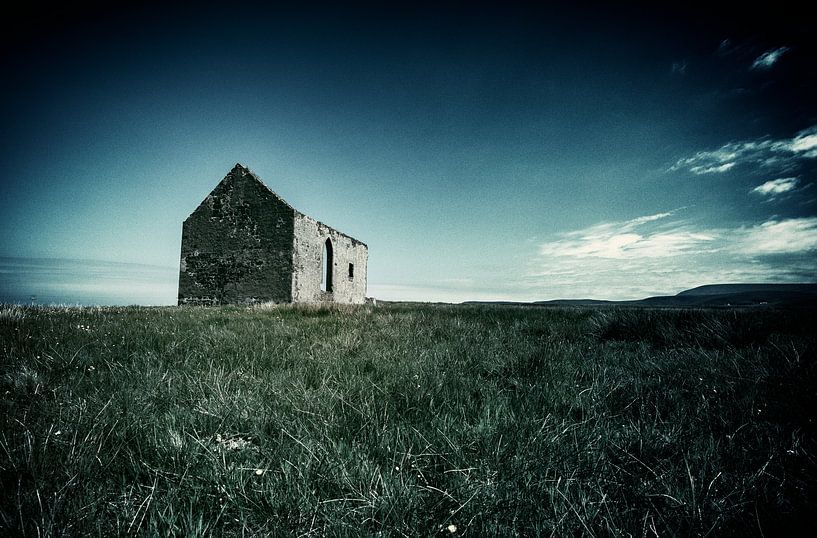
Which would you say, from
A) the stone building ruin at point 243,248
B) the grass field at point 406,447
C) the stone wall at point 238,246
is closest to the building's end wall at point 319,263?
the stone building ruin at point 243,248

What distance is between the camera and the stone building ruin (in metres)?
14.7

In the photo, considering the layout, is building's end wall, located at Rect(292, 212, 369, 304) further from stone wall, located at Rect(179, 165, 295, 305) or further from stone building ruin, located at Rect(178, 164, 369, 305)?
stone wall, located at Rect(179, 165, 295, 305)

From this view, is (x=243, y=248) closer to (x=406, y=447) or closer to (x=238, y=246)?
(x=238, y=246)

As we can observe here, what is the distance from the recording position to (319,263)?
17.1m

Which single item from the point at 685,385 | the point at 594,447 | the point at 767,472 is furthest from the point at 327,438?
the point at 685,385

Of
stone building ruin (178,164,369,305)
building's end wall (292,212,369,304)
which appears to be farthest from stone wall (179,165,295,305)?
building's end wall (292,212,369,304)

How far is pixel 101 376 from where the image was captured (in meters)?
2.38

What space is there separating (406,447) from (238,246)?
15.7m

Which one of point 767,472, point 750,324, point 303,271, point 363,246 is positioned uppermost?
point 363,246

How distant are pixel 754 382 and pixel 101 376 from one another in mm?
4568

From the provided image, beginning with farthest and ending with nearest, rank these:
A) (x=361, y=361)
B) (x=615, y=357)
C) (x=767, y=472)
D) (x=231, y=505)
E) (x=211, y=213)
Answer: (x=211, y=213) < (x=615, y=357) < (x=361, y=361) < (x=767, y=472) < (x=231, y=505)

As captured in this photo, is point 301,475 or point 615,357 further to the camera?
point 615,357

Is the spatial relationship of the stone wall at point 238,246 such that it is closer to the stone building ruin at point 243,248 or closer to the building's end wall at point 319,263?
the stone building ruin at point 243,248

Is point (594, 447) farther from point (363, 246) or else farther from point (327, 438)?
point (363, 246)
